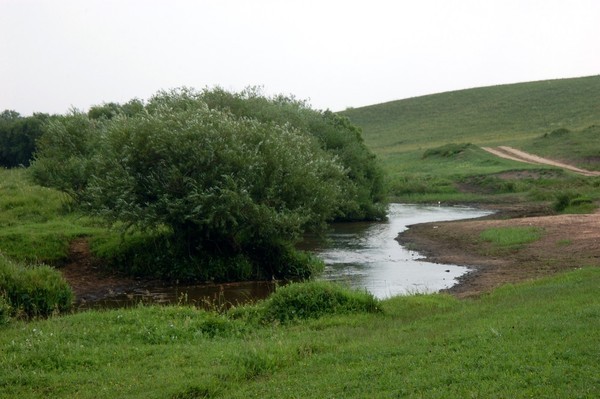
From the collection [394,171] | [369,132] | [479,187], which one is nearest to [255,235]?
[479,187]

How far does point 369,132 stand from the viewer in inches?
4466

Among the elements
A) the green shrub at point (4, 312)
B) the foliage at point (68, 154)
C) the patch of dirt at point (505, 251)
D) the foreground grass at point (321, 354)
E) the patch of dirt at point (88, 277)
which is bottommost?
the patch of dirt at point (505, 251)

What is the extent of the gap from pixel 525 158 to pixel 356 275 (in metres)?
47.3

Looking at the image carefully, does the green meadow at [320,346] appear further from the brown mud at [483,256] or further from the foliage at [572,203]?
the foliage at [572,203]

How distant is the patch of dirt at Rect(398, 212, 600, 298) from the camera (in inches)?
949

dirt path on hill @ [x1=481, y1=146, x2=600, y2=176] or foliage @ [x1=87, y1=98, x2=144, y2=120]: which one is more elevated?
foliage @ [x1=87, y1=98, x2=144, y2=120]

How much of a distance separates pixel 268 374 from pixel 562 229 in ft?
81.7

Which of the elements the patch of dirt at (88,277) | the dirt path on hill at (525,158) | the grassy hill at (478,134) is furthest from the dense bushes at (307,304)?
the dirt path on hill at (525,158)

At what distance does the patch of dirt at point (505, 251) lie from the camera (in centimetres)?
2409

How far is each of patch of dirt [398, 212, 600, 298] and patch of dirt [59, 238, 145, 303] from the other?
11.1m

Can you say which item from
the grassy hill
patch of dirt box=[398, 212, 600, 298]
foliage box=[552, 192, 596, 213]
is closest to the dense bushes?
patch of dirt box=[398, 212, 600, 298]

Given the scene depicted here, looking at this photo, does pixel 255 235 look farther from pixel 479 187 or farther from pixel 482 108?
pixel 482 108

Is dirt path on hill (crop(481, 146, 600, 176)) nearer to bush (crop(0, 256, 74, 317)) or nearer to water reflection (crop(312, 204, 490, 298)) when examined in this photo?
water reflection (crop(312, 204, 490, 298))

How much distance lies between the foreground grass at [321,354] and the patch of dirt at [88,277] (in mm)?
8169
